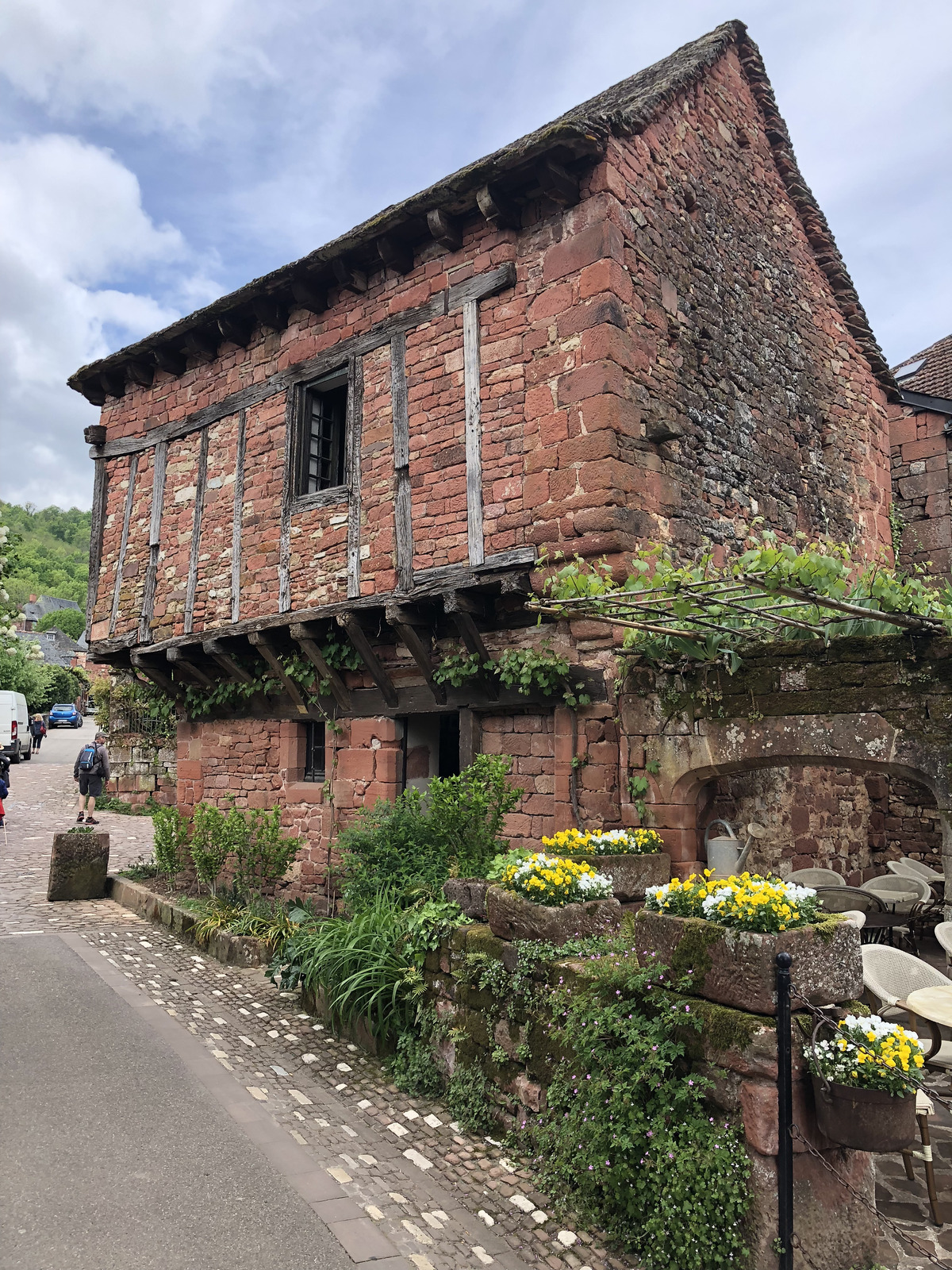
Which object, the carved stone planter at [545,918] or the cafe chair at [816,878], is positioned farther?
the cafe chair at [816,878]

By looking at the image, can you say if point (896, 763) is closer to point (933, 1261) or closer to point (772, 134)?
point (933, 1261)

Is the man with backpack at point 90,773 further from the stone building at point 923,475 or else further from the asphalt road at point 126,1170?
the stone building at point 923,475

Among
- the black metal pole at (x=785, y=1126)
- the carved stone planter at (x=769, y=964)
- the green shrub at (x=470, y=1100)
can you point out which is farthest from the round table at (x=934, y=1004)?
the green shrub at (x=470, y=1100)

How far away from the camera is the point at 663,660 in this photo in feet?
20.0

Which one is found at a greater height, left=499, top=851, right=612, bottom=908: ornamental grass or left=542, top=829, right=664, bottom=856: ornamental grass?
left=542, top=829, right=664, bottom=856: ornamental grass

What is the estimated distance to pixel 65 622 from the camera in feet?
245

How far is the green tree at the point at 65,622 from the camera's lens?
242ft

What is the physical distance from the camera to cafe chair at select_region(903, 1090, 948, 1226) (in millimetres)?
3547

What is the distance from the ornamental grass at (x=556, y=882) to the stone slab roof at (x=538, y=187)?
5569 mm

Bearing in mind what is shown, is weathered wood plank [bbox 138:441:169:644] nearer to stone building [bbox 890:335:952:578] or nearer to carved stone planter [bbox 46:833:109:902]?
carved stone planter [bbox 46:833:109:902]

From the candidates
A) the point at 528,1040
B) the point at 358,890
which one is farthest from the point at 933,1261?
the point at 358,890

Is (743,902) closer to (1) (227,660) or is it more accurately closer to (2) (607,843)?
(2) (607,843)

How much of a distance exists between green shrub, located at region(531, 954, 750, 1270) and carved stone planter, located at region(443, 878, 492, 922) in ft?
3.99

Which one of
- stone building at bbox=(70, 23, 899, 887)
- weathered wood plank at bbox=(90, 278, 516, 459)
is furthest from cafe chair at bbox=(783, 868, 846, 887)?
Result: weathered wood plank at bbox=(90, 278, 516, 459)
